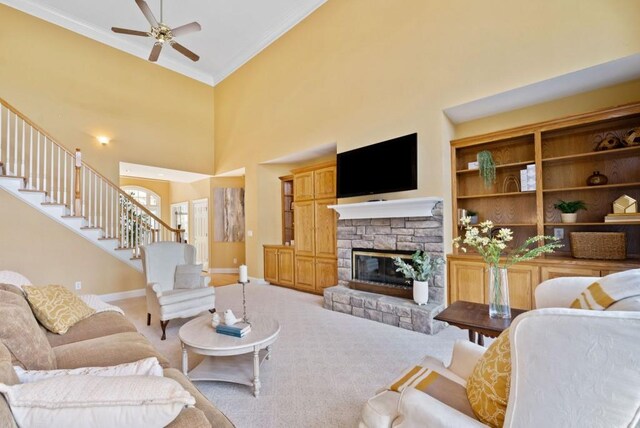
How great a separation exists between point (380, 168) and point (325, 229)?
165cm

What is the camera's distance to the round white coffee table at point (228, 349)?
2029 millimetres

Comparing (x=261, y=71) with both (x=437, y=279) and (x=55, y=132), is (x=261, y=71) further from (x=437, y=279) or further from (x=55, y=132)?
(x=437, y=279)

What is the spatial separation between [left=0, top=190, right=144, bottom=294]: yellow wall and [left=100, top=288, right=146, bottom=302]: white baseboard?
0.23 ft

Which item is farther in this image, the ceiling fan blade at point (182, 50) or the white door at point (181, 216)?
the white door at point (181, 216)

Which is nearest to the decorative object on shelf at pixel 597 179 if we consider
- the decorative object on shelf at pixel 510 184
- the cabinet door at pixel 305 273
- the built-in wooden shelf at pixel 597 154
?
the built-in wooden shelf at pixel 597 154

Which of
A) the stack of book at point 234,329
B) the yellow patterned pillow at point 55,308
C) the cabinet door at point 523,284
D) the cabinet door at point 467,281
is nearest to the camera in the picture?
the yellow patterned pillow at point 55,308

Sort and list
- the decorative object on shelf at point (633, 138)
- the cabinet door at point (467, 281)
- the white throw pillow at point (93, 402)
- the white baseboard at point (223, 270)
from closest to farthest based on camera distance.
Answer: the white throw pillow at point (93, 402)
the decorative object on shelf at point (633, 138)
the cabinet door at point (467, 281)
the white baseboard at point (223, 270)

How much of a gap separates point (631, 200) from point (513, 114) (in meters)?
1.52

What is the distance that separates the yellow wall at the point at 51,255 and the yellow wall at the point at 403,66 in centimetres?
258

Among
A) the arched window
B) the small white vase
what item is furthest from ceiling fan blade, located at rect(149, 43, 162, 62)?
the arched window

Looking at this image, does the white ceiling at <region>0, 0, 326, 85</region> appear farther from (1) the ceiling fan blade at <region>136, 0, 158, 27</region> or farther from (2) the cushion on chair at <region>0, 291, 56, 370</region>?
(2) the cushion on chair at <region>0, 291, 56, 370</region>

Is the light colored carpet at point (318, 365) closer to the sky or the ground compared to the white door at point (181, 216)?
closer to the ground

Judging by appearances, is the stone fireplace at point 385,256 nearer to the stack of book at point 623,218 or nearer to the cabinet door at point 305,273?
the cabinet door at point 305,273

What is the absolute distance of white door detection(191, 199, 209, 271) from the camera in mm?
7912
